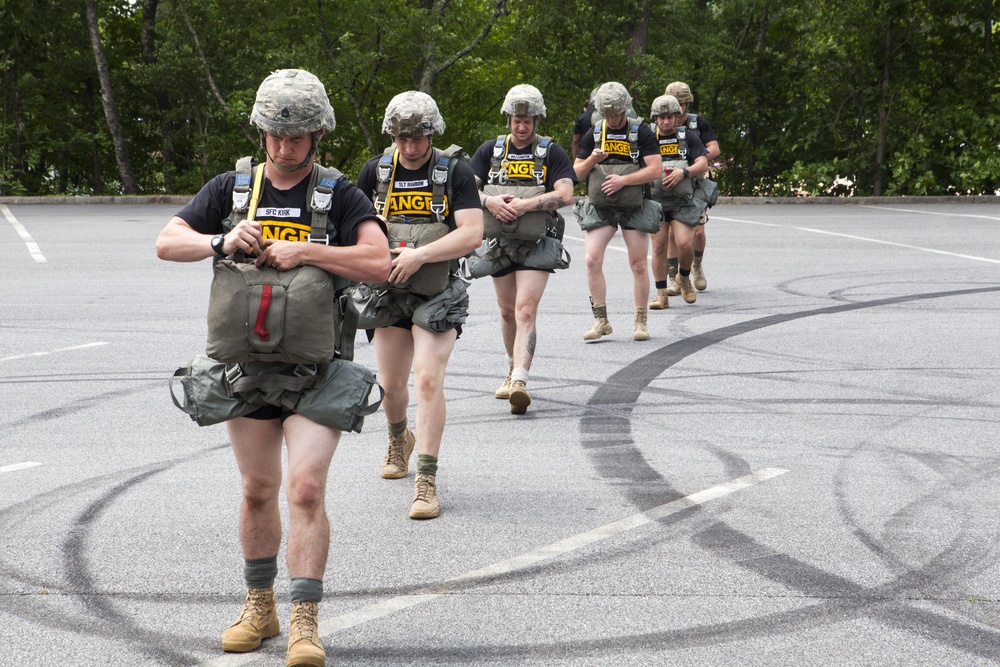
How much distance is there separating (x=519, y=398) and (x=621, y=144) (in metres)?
3.05

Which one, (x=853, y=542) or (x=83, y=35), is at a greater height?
(x=83, y=35)

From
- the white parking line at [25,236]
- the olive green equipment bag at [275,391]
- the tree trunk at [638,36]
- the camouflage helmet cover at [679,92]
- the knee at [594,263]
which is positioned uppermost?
the tree trunk at [638,36]

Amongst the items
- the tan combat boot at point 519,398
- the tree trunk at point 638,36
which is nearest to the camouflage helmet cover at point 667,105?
the tan combat boot at point 519,398

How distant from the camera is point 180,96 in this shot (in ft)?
99.1

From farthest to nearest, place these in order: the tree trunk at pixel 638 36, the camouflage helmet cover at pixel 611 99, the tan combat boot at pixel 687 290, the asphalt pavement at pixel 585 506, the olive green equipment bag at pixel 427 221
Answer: the tree trunk at pixel 638 36, the tan combat boot at pixel 687 290, the camouflage helmet cover at pixel 611 99, the olive green equipment bag at pixel 427 221, the asphalt pavement at pixel 585 506

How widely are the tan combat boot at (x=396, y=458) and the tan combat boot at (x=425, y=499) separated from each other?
545 millimetres

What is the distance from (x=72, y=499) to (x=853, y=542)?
3.38m

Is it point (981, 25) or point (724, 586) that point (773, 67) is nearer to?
point (981, 25)

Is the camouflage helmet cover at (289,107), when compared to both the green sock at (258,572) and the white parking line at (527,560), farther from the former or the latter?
the white parking line at (527,560)

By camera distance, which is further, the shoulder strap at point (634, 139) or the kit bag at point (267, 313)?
the shoulder strap at point (634, 139)

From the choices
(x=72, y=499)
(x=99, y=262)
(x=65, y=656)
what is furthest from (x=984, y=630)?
(x=99, y=262)

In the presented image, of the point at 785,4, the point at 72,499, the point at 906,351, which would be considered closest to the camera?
the point at 72,499

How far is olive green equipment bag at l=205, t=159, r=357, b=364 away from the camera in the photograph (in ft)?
12.1

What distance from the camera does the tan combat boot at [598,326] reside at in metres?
9.84
